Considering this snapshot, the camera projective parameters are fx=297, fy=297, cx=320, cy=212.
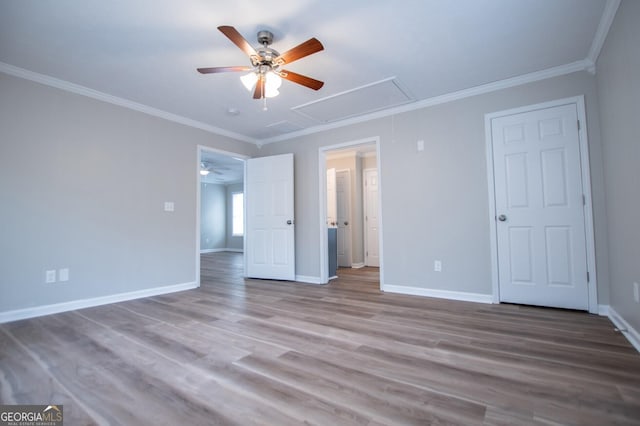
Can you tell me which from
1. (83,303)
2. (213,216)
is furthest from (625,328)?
(213,216)

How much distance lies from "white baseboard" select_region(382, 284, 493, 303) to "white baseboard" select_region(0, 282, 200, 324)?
2.87 metres

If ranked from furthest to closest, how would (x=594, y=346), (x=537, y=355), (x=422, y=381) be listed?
(x=594, y=346)
(x=537, y=355)
(x=422, y=381)

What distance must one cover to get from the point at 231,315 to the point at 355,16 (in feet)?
9.28

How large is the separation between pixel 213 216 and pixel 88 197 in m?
7.61

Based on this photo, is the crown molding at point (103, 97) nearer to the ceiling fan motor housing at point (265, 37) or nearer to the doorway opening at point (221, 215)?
the ceiling fan motor housing at point (265, 37)

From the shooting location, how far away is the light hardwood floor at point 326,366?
137 cm

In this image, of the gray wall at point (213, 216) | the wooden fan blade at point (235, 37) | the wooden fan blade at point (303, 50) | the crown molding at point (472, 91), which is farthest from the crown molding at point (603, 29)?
the gray wall at point (213, 216)

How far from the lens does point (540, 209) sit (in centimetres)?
309

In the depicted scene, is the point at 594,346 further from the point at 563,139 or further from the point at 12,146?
the point at 12,146

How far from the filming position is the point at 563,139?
2984 mm

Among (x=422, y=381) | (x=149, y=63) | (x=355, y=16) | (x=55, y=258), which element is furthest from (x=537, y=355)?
(x=55, y=258)

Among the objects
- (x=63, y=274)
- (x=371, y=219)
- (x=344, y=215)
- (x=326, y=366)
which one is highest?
(x=344, y=215)

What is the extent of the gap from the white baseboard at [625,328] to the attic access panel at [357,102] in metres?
2.90

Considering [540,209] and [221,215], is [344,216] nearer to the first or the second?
[540,209]
